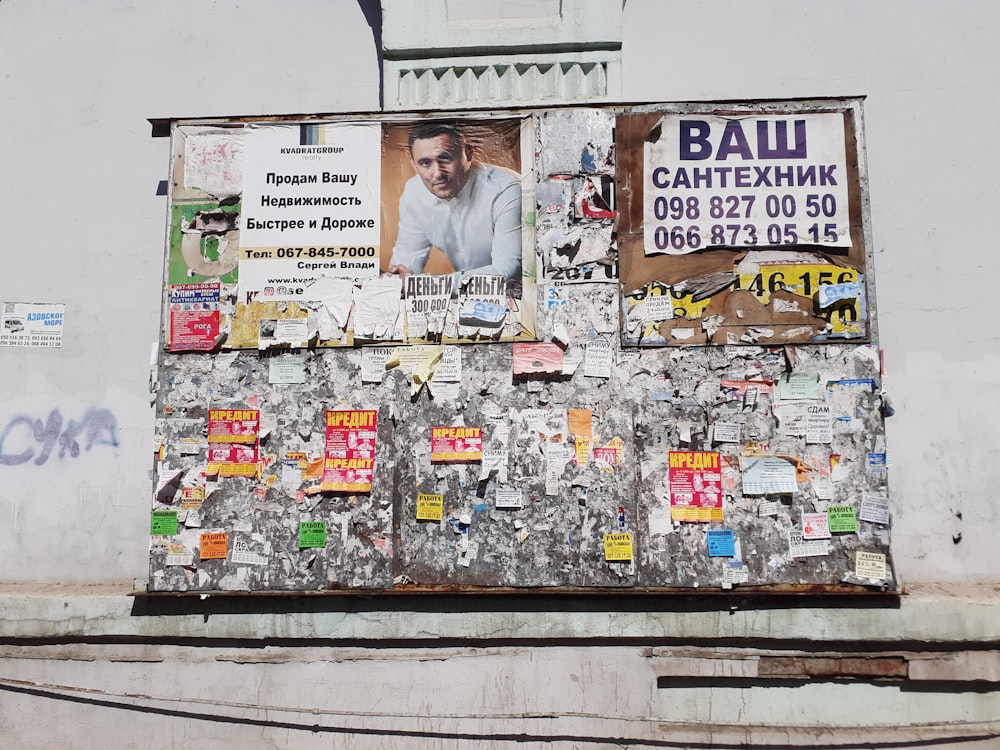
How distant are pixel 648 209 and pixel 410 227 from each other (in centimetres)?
124

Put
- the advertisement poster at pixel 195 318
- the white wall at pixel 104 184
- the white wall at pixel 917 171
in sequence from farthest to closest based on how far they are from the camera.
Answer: the white wall at pixel 104 184
the white wall at pixel 917 171
the advertisement poster at pixel 195 318

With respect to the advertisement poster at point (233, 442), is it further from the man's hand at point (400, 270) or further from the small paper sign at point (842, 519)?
the small paper sign at point (842, 519)

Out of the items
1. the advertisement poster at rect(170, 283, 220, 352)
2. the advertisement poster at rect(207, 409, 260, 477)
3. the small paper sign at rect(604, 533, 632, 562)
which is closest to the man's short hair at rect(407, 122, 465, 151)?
the advertisement poster at rect(170, 283, 220, 352)

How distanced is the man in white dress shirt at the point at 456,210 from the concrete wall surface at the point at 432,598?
856mm

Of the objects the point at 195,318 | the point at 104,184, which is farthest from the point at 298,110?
the point at 195,318

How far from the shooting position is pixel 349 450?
3.66 meters

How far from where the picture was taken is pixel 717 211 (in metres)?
3.65

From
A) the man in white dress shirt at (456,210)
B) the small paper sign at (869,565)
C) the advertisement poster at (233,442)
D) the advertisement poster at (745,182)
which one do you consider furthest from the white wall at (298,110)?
the man in white dress shirt at (456,210)

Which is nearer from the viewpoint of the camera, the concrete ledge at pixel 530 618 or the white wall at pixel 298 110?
the concrete ledge at pixel 530 618

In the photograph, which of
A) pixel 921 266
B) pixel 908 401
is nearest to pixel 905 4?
pixel 921 266

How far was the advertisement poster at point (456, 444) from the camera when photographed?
363cm

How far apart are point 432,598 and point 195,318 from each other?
1.91 m

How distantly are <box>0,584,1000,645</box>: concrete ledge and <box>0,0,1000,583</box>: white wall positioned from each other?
270mm

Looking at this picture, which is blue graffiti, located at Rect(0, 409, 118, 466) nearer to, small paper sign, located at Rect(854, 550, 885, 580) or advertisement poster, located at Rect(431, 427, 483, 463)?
advertisement poster, located at Rect(431, 427, 483, 463)
